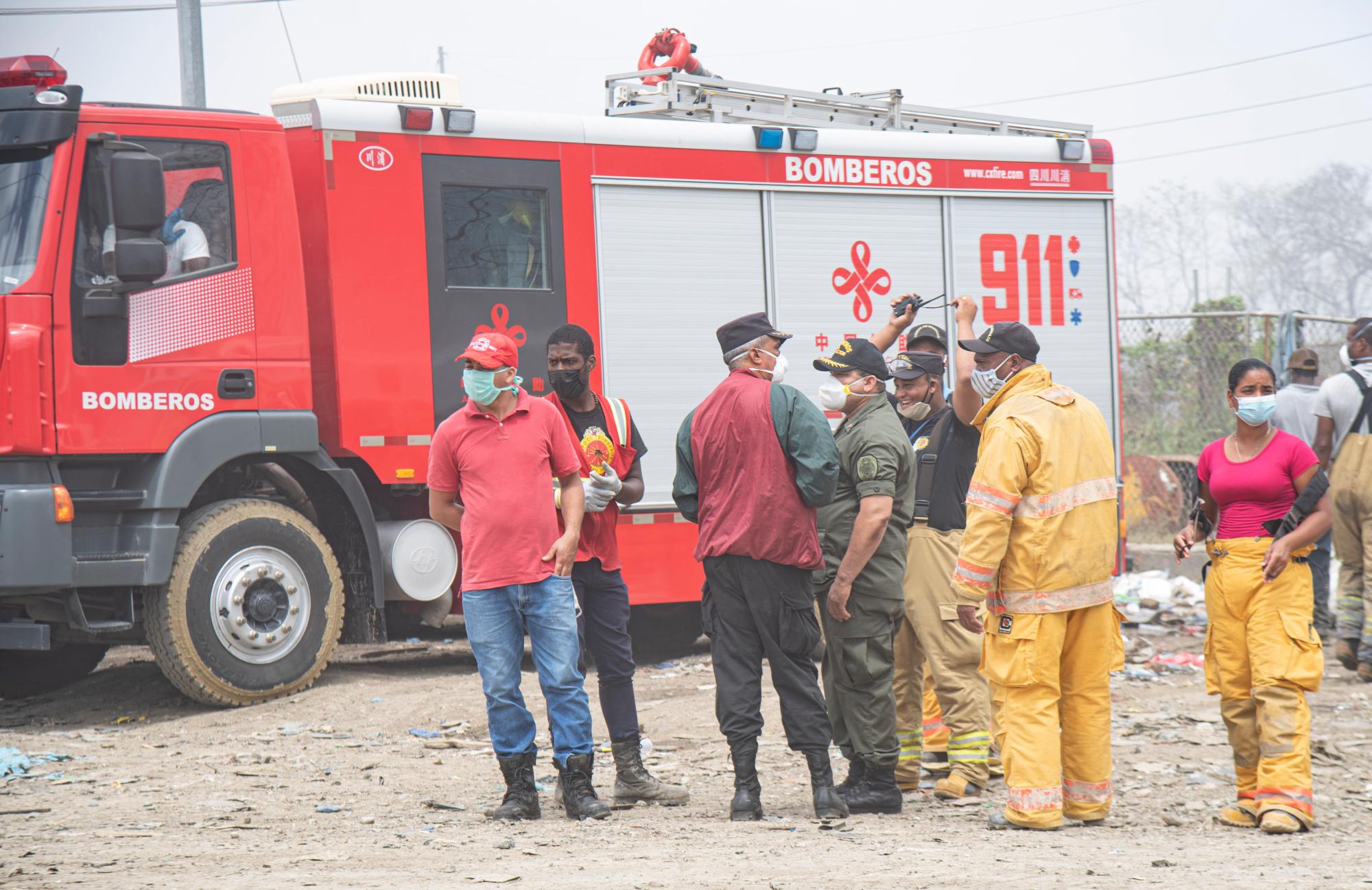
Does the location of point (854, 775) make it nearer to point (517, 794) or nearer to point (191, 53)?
point (517, 794)

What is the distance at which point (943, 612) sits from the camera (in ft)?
Result: 21.5

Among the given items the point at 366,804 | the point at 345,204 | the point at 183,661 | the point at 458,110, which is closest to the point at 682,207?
the point at 458,110

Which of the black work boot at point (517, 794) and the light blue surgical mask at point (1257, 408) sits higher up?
the light blue surgical mask at point (1257, 408)

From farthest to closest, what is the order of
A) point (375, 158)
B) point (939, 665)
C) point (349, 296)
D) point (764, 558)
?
1. point (375, 158)
2. point (349, 296)
3. point (939, 665)
4. point (764, 558)

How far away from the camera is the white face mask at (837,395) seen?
20.1 ft

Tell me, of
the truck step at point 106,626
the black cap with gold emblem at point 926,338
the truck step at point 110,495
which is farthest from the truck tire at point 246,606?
the black cap with gold emblem at point 926,338

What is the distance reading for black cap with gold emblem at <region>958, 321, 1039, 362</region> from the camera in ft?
19.0

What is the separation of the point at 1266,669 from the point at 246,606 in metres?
5.33

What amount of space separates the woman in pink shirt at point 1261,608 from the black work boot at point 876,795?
51.2 inches

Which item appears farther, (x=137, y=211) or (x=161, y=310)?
(x=161, y=310)

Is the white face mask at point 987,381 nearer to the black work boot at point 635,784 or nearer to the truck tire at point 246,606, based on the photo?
the black work boot at point 635,784

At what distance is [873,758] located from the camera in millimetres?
5965

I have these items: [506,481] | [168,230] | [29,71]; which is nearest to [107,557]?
[168,230]

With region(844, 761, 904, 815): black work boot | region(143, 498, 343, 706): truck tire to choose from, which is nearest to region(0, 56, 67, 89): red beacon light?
region(143, 498, 343, 706): truck tire
